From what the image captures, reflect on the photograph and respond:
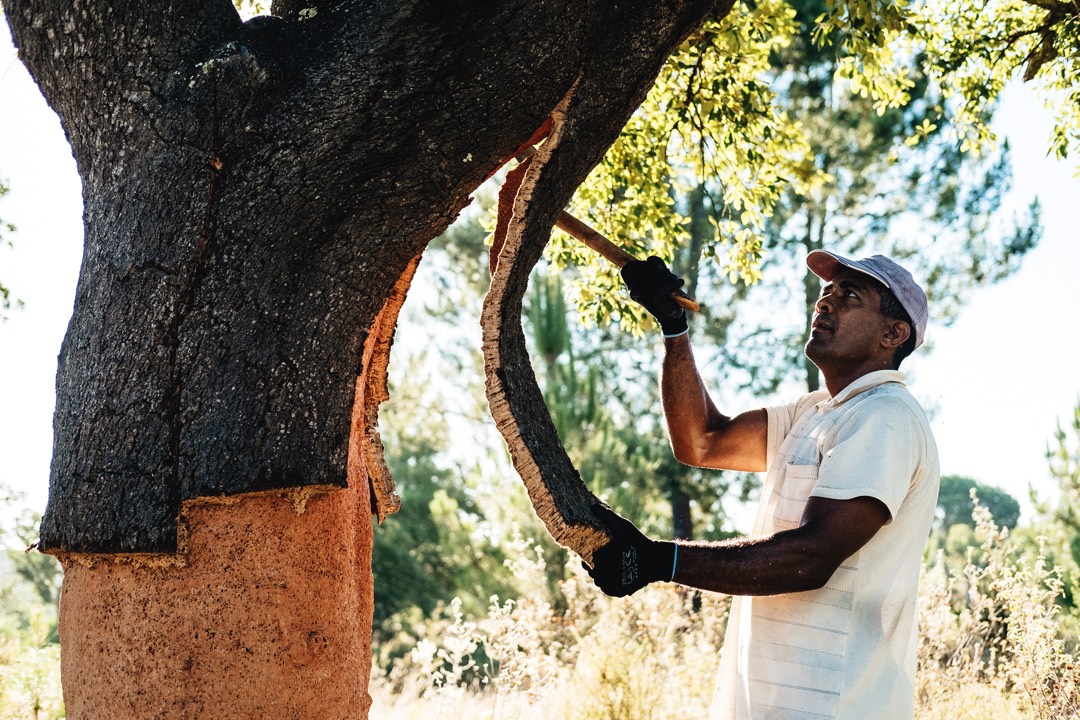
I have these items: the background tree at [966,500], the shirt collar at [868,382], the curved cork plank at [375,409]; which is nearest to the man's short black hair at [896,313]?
the shirt collar at [868,382]

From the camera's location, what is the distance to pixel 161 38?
225cm

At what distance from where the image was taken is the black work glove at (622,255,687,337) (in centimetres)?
309

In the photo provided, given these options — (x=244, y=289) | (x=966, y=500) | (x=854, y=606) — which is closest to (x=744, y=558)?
(x=854, y=606)

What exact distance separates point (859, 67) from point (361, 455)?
156 inches

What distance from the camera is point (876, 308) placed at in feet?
9.59

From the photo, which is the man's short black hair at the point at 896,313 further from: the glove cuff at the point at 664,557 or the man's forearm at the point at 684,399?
the glove cuff at the point at 664,557

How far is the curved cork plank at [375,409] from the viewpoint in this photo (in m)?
2.49

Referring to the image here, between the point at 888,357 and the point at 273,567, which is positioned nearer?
the point at 273,567

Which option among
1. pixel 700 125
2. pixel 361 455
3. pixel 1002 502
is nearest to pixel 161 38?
pixel 361 455

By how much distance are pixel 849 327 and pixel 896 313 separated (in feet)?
0.46

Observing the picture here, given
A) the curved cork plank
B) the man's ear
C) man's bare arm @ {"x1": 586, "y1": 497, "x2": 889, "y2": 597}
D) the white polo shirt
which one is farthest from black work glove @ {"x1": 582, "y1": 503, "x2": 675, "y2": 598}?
the man's ear

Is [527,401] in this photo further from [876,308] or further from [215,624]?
[876,308]

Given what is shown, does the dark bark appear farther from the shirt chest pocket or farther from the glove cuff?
the shirt chest pocket

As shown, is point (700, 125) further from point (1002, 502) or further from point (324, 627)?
point (1002, 502)
